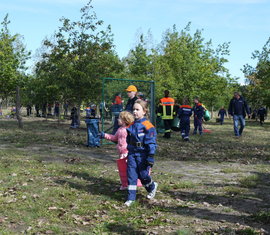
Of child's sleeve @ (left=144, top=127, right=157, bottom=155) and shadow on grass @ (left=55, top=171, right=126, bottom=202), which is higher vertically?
child's sleeve @ (left=144, top=127, right=157, bottom=155)

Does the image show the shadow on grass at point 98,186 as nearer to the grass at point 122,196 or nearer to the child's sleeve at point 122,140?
Answer: the grass at point 122,196

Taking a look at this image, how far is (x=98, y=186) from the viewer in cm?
774

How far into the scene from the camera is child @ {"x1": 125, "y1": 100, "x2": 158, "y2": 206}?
20.8 ft

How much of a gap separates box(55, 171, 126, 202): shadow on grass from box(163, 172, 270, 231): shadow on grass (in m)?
1.00

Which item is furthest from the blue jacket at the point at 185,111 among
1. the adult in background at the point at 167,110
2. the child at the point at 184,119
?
the adult in background at the point at 167,110

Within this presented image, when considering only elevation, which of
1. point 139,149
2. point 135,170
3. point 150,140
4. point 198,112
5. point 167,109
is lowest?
point 135,170

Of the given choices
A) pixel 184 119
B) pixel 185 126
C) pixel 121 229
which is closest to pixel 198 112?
pixel 184 119

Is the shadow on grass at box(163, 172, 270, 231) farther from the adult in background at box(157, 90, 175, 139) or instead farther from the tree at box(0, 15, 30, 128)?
the tree at box(0, 15, 30, 128)

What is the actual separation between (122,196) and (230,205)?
6.21 ft

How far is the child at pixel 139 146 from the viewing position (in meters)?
6.34

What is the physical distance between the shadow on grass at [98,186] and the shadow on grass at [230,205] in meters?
1.00

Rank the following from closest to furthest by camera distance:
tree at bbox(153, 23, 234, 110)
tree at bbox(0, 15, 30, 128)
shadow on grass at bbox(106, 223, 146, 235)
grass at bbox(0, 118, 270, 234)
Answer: shadow on grass at bbox(106, 223, 146, 235) < grass at bbox(0, 118, 270, 234) < tree at bbox(0, 15, 30, 128) < tree at bbox(153, 23, 234, 110)

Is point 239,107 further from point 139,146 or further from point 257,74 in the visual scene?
point 257,74

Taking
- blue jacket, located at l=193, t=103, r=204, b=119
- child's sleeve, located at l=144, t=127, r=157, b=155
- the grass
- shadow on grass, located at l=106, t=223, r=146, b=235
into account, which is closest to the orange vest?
blue jacket, located at l=193, t=103, r=204, b=119
